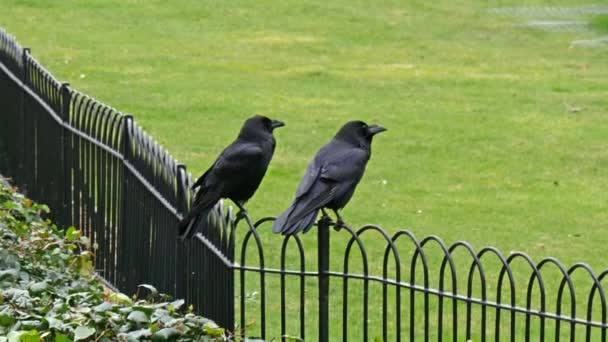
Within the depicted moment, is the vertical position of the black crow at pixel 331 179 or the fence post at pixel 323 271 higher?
the black crow at pixel 331 179

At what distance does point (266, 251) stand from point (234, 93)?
27.1 ft

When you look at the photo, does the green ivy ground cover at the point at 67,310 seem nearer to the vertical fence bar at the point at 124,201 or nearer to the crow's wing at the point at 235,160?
the crow's wing at the point at 235,160

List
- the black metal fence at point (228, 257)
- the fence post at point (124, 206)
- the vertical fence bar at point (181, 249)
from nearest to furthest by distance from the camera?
the black metal fence at point (228, 257) → the vertical fence bar at point (181, 249) → the fence post at point (124, 206)

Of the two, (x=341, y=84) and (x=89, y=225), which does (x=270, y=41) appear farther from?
(x=89, y=225)

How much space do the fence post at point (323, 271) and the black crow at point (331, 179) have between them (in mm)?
61

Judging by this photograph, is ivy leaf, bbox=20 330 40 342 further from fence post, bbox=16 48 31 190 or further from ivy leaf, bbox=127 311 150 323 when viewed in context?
fence post, bbox=16 48 31 190

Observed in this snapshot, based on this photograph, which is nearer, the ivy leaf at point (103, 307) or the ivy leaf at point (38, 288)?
the ivy leaf at point (103, 307)

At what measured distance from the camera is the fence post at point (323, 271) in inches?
217

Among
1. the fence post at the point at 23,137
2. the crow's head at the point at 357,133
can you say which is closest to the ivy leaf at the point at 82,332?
the crow's head at the point at 357,133

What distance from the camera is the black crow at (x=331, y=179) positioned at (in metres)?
5.59

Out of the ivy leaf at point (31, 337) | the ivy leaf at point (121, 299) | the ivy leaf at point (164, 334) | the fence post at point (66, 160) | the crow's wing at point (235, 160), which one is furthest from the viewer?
the fence post at point (66, 160)

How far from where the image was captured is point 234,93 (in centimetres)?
1853

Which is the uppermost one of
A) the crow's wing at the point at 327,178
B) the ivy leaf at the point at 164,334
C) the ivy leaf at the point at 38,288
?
the crow's wing at the point at 327,178

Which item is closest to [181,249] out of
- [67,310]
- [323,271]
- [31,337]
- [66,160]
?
[323,271]
